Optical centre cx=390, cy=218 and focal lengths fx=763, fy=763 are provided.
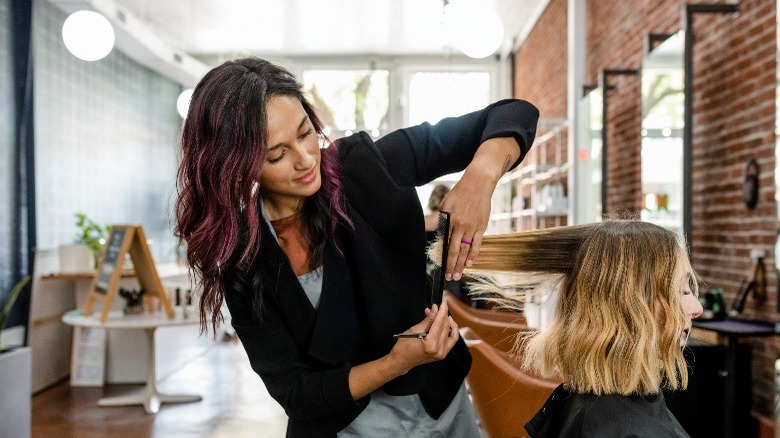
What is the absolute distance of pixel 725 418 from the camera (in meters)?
3.08

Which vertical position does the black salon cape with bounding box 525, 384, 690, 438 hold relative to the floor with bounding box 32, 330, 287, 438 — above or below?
above

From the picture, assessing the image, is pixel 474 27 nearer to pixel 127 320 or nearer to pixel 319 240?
pixel 127 320

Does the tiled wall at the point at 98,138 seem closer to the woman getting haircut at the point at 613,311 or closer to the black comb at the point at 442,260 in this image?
the woman getting haircut at the point at 613,311

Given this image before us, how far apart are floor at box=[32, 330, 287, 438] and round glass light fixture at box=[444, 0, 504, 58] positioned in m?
2.94

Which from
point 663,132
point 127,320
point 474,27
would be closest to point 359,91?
point 474,27

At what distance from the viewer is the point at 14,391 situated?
3.08 metres

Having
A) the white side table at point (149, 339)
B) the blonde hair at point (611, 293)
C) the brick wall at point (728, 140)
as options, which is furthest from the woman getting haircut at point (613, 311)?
the white side table at point (149, 339)

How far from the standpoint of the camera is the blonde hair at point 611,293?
135 centimetres

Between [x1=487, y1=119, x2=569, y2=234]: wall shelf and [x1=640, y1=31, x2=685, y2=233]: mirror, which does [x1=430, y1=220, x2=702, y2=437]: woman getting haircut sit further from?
[x1=487, y1=119, x2=569, y2=234]: wall shelf

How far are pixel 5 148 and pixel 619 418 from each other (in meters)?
5.35

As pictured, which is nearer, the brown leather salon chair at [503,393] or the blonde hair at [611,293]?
the blonde hair at [611,293]

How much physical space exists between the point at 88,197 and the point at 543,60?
199 inches

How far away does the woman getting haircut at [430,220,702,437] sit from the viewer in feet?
4.44

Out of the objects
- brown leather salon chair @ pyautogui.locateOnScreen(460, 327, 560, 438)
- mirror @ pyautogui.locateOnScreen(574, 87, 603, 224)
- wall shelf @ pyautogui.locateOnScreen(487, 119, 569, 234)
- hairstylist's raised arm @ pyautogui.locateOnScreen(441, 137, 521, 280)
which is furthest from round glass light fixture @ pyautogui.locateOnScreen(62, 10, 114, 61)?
hairstylist's raised arm @ pyautogui.locateOnScreen(441, 137, 521, 280)
